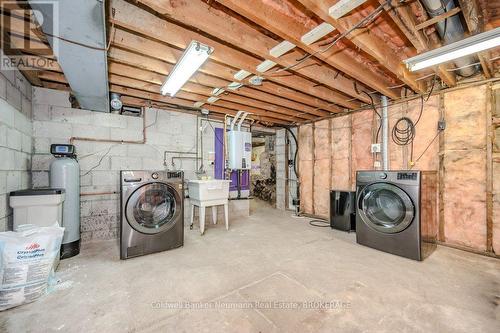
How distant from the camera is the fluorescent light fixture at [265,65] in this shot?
2.37m

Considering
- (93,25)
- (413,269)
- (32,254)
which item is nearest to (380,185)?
(413,269)

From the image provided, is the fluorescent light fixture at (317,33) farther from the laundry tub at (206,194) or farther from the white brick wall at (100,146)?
the white brick wall at (100,146)

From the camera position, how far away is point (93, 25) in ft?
4.84

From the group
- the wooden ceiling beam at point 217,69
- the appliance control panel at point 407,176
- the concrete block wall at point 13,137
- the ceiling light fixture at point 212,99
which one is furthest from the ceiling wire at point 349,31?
the concrete block wall at point 13,137

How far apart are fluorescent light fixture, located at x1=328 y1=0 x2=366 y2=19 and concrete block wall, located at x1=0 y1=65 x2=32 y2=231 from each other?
2.54 m

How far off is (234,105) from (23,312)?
3.53 metres

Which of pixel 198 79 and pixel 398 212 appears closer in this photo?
pixel 398 212

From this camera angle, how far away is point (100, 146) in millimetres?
3371

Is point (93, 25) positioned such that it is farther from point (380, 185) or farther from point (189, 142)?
point (380, 185)

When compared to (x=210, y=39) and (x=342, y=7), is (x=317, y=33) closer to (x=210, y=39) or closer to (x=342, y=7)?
(x=342, y=7)

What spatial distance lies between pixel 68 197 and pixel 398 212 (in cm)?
413

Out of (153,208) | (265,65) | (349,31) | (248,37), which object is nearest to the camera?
(349,31)

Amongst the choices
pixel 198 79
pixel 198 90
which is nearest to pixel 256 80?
pixel 198 79

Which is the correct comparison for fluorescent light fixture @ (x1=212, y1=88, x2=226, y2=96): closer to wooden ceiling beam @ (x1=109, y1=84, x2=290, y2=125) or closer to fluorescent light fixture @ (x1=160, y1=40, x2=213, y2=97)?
fluorescent light fixture @ (x1=160, y1=40, x2=213, y2=97)
